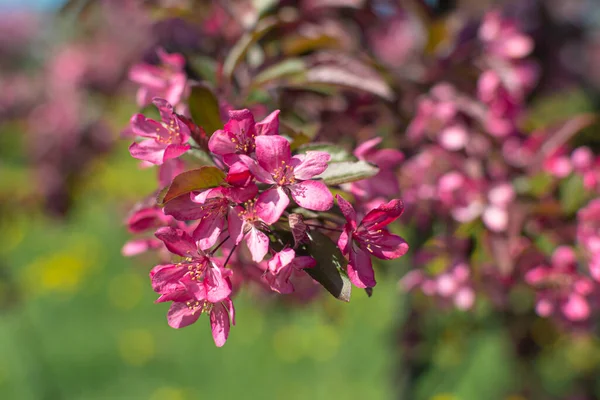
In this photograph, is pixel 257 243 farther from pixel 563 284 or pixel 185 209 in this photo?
pixel 563 284

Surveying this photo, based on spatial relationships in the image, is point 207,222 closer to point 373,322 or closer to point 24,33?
point 373,322

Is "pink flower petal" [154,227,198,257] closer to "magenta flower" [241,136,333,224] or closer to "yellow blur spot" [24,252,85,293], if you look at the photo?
"magenta flower" [241,136,333,224]

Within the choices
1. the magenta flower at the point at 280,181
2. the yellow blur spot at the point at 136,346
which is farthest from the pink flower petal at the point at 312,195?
the yellow blur spot at the point at 136,346

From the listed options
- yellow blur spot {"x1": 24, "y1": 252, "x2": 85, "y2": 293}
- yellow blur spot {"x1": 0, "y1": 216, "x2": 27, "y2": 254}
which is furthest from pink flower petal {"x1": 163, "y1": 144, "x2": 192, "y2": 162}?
yellow blur spot {"x1": 0, "y1": 216, "x2": 27, "y2": 254}

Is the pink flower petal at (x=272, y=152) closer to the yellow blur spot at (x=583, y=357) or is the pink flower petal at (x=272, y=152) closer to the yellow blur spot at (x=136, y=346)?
the yellow blur spot at (x=583, y=357)

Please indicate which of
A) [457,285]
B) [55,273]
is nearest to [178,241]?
[457,285]

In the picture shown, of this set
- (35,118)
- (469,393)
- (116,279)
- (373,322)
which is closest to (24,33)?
(116,279)
